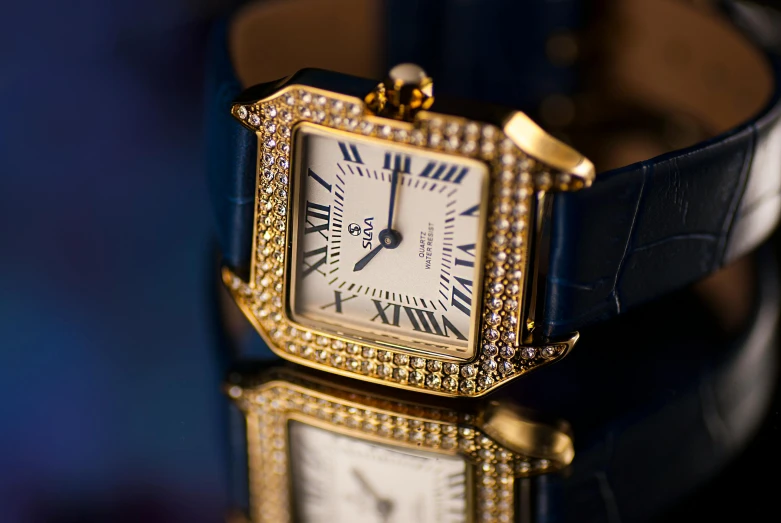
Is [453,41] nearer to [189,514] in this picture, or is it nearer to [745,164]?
[745,164]

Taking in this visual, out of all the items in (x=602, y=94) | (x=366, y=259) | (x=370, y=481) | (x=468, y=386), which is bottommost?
(x=370, y=481)

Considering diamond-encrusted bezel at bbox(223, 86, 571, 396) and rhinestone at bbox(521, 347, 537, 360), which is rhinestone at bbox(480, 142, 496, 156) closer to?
diamond-encrusted bezel at bbox(223, 86, 571, 396)

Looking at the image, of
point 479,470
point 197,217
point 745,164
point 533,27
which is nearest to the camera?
point 479,470

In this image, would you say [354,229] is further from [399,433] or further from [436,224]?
[399,433]

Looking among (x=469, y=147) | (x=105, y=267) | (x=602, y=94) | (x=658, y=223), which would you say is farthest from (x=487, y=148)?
(x=602, y=94)

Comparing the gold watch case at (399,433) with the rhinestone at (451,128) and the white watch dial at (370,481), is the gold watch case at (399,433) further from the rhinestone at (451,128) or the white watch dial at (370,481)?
the rhinestone at (451,128)

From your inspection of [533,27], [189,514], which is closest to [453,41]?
[533,27]
